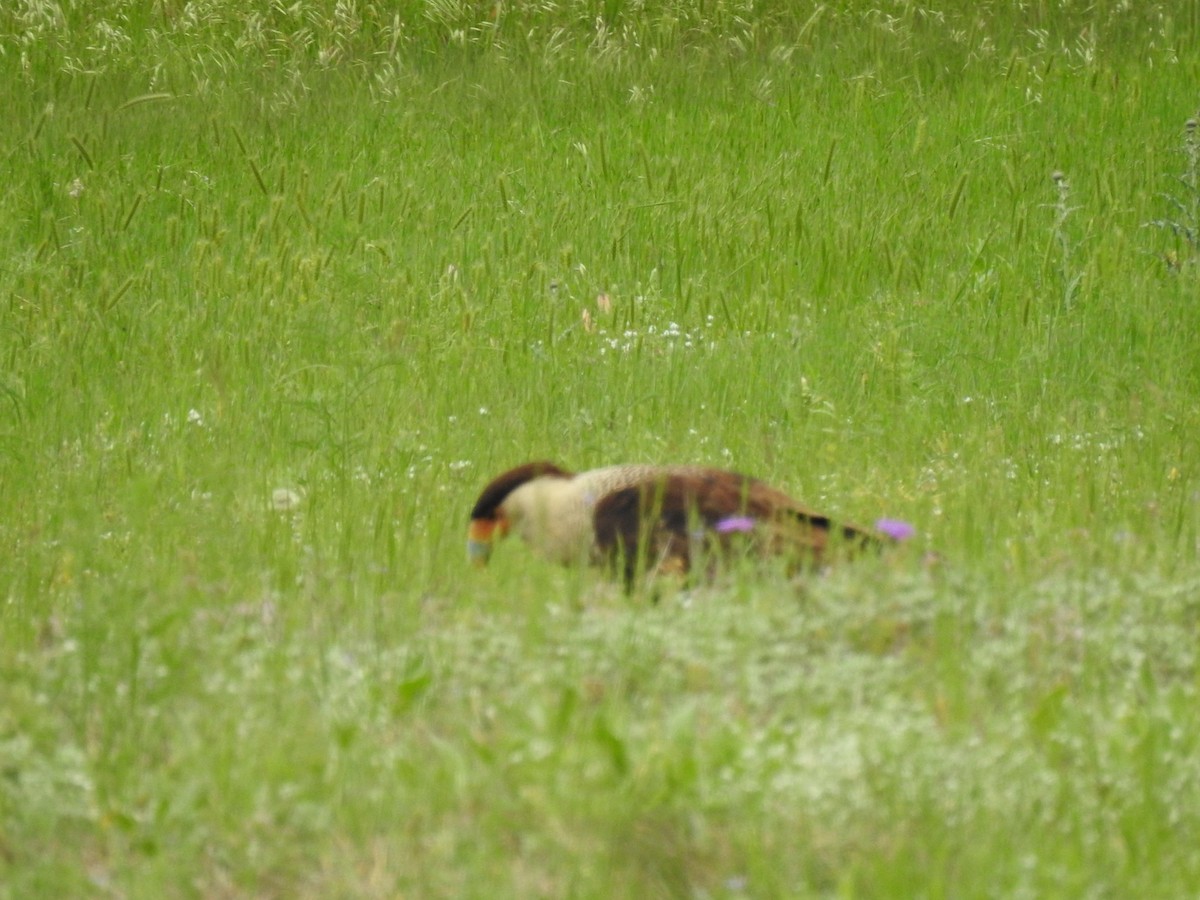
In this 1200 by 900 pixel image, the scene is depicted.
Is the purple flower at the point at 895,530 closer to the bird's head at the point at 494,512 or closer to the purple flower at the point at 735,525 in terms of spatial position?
the purple flower at the point at 735,525

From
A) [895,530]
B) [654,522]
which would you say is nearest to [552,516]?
[654,522]

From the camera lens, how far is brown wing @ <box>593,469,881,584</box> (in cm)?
433

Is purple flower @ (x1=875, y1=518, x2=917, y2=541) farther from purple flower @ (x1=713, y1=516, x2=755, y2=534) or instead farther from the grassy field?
purple flower @ (x1=713, y1=516, x2=755, y2=534)

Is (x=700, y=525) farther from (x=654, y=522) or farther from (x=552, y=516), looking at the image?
(x=552, y=516)

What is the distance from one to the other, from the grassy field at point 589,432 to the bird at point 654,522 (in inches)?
5.1

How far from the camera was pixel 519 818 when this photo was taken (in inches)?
121

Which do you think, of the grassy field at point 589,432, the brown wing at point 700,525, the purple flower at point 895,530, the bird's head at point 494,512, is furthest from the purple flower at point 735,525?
the bird's head at point 494,512

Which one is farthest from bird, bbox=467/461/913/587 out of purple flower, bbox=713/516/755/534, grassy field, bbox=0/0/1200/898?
grassy field, bbox=0/0/1200/898

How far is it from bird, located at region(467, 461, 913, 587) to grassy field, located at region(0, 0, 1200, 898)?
0.43 feet

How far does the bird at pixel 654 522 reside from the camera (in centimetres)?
434

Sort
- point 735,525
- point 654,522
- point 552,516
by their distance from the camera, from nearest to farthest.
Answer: point 735,525 < point 654,522 < point 552,516

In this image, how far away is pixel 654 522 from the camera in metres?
4.42

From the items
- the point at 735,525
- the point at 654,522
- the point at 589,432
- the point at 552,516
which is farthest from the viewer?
the point at 589,432

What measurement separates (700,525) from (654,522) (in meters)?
0.13
